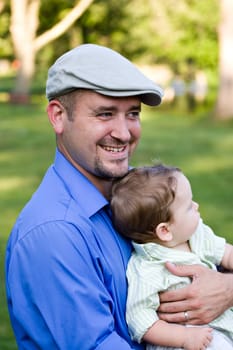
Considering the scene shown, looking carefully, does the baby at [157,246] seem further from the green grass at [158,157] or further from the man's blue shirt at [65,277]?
the green grass at [158,157]

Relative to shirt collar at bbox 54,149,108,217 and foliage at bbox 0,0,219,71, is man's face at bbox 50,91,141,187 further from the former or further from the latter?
foliage at bbox 0,0,219,71

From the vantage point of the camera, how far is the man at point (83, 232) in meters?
2.48

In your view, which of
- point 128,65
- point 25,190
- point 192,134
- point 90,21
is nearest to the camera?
point 128,65

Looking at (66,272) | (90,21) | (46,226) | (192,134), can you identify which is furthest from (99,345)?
(90,21)

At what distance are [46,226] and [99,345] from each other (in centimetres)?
41

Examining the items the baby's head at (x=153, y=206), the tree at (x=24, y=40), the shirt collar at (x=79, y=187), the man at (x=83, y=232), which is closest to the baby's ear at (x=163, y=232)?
the baby's head at (x=153, y=206)

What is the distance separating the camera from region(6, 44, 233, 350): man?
248 centimetres

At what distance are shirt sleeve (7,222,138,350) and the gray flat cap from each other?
18.6 inches

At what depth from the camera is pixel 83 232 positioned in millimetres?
2559

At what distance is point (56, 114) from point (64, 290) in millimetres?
658

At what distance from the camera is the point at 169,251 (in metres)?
2.86

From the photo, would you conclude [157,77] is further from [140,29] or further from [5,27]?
[140,29]

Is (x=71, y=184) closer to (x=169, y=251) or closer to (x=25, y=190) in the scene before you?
(x=169, y=251)

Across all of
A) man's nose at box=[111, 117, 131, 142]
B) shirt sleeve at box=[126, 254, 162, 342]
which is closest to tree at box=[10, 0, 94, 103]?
man's nose at box=[111, 117, 131, 142]
